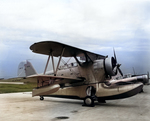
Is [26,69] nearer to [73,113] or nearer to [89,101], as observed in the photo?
[89,101]

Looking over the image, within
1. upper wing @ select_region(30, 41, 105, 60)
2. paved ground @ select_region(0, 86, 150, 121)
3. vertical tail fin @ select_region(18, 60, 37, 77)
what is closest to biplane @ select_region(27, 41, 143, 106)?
upper wing @ select_region(30, 41, 105, 60)

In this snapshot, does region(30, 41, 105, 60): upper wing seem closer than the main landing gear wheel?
Yes

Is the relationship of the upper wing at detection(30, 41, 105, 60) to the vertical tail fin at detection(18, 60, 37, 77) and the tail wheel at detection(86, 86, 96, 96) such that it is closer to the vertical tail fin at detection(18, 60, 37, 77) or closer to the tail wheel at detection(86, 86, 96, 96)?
the tail wheel at detection(86, 86, 96, 96)

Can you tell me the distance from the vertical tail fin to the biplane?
2134 mm

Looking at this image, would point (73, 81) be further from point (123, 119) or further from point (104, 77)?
point (123, 119)

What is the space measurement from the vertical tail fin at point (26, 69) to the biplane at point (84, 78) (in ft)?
7.00

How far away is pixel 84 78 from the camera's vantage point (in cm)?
1044

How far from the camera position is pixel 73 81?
415 inches

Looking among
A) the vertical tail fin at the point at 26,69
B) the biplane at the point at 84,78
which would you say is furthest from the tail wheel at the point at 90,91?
the vertical tail fin at the point at 26,69

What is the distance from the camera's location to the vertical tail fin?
13211mm

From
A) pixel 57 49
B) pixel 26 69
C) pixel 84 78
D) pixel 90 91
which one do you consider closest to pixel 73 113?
pixel 90 91

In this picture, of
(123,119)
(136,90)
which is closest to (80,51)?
(136,90)

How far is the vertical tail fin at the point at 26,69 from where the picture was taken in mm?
13211

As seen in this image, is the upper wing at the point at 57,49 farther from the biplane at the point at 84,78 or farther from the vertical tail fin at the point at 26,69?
the vertical tail fin at the point at 26,69
